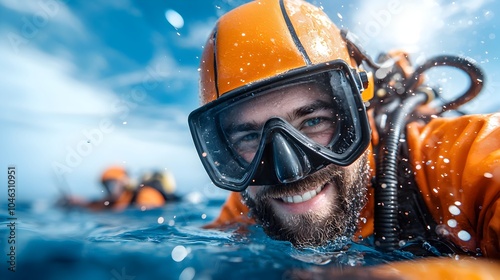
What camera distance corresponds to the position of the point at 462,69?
2881 millimetres

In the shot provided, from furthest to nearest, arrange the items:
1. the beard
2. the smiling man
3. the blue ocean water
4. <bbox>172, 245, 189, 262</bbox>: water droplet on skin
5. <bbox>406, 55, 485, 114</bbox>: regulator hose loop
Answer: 1. <bbox>406, 55, 485, 114</bbox>: regulator hose loop
2. the beard
3. the smiling man
4. <bbox>172, 245, 189, 262</bbox>: water droplet on skin
5. the blue ocean water

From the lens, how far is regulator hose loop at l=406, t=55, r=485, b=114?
9.29ft

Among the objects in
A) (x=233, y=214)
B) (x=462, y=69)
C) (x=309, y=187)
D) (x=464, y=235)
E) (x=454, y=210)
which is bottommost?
(x=464, y=235)

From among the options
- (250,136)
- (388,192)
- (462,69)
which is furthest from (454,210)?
(462,69)

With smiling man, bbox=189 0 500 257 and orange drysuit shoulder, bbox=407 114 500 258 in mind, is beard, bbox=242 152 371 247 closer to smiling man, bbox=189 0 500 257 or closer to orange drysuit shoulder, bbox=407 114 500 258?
smiling man, bbox=189 0 500 257

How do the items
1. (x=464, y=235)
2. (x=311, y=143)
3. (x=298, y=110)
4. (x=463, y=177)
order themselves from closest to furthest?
1. (x=463, y=177)
2. (x=464, y=235)
3. (x=311, y=143)
4. (x=298, y=110)

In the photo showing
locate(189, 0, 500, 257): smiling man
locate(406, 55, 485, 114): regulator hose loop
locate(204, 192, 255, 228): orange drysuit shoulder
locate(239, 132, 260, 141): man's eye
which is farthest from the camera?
locate(204, 192, 255, 228): orange drysuit shoulder

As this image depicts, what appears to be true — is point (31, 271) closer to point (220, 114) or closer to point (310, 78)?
point (220, 114)

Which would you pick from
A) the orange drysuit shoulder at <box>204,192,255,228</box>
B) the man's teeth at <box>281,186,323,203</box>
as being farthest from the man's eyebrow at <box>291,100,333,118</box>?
the orange drysuit shoulder at <box>204,192,255,228</box>

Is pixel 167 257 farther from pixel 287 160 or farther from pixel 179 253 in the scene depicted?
pixel 287 160

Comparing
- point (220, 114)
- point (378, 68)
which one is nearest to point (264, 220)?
point (220, 114)

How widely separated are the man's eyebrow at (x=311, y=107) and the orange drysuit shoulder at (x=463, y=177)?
690mm

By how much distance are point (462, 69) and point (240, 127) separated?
2016 millimetres

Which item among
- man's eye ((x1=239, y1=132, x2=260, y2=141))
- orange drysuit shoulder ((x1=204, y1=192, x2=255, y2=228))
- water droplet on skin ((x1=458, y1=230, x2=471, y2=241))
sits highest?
man's eye ((x1=239, y1=132, x2=260, y2=141))
